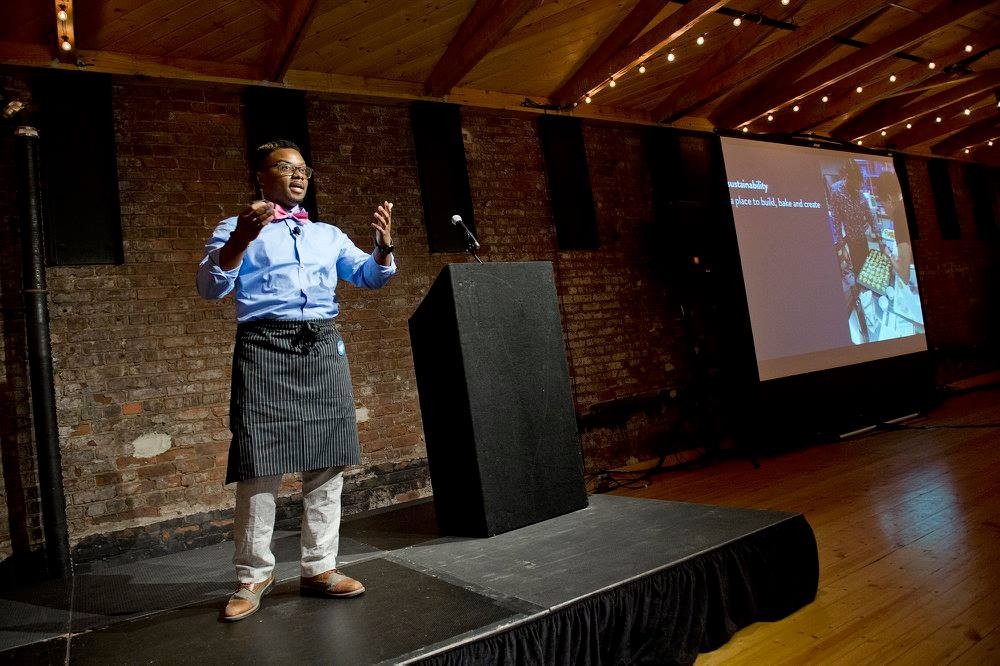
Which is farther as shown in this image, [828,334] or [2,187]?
[828,334]

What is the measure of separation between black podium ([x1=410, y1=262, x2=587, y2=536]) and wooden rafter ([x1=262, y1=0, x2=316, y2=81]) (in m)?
2.17

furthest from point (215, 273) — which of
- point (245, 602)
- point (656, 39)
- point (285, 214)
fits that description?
point (656, 39)

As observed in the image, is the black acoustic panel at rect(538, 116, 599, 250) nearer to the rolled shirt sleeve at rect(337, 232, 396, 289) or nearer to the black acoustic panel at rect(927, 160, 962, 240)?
the rolled shirt sleeve at rect(337, 232, 396, 289)

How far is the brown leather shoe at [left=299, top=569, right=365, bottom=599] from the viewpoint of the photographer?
194 cm

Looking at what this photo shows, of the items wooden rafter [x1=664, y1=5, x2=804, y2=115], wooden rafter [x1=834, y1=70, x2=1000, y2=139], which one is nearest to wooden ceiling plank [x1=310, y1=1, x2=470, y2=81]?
wooden rafter [x1=664, y1=5, x2=804, y2=115]

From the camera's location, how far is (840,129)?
7613mm

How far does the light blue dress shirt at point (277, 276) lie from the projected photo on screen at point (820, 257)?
4.20 meters

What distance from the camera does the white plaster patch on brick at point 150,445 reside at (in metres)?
3.73

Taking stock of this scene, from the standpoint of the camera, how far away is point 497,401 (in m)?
2.41

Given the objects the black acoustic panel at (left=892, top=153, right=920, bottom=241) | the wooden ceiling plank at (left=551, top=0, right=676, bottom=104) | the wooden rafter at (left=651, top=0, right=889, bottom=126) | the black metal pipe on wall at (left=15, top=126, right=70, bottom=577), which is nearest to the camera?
the black metal pipe on wall at (left=15, top=126, right=70, bottom=577)

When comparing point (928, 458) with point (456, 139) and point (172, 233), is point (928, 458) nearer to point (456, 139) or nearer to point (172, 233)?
point (456, 139)

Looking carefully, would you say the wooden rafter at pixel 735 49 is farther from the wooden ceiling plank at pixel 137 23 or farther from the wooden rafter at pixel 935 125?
the wooden ceiling plank at pixel 137 23

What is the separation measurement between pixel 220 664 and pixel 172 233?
315 centimetres

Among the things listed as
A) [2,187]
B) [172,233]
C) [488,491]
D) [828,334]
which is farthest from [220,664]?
[828,334]
